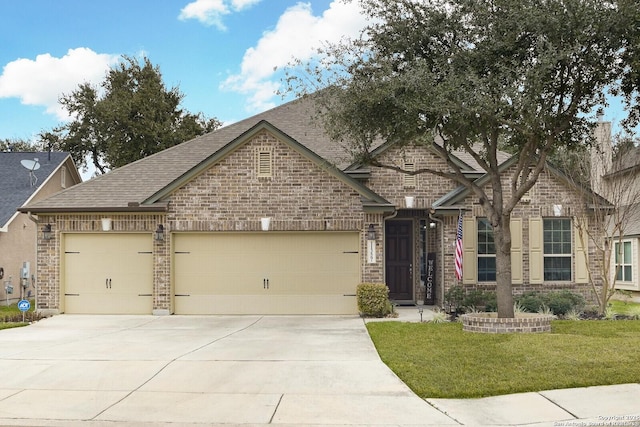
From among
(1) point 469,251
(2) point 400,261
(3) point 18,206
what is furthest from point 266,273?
(3) point 18,206

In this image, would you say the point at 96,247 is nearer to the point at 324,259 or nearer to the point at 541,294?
the point at 324,259

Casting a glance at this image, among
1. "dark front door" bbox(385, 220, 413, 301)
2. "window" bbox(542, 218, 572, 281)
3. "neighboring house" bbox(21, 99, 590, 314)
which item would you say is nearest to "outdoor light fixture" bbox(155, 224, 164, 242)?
"neighboring house" bbox(21, 99, 590, 314)

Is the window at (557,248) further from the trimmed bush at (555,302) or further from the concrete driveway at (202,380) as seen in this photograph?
the concrete driveway at (202,380)

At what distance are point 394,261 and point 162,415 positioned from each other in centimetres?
1241

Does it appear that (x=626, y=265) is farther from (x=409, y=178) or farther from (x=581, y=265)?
(x=409, y=178)

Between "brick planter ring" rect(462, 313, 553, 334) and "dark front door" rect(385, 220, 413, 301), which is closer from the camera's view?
"brick planter ring" rect(462, 313, 553, 334)

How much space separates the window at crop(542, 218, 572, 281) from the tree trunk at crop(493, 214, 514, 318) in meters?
4.59

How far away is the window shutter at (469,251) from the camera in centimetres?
1767

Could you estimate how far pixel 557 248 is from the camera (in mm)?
18109

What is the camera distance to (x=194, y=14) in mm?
21797

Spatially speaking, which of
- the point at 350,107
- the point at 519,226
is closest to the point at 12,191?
the point at 350,107

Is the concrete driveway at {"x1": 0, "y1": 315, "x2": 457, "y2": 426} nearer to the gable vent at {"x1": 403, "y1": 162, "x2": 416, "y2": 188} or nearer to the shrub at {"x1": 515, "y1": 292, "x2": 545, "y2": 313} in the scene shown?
the shrub at {"x1": 515, "y1": 292, "x2": 545, "y2": 313}

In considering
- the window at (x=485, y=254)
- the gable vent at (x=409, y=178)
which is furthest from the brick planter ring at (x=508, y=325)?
the gable vent at (x=409, y=178)

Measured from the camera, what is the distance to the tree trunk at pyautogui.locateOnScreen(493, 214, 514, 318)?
1383cm
